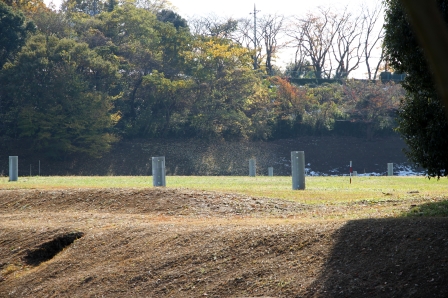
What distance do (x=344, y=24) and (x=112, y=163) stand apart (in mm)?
33463

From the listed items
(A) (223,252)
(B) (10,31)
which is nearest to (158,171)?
(A) (223,252)

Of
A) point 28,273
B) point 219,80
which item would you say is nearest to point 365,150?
point 219,80

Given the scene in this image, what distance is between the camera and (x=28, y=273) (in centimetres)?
1276

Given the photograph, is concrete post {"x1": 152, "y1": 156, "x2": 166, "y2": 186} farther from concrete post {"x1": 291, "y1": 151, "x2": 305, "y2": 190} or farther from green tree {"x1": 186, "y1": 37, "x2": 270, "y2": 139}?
green tree {"x1": 186, "y1": 37, "x2": 270, "y2": 139}

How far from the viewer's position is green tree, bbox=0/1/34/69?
50.2m

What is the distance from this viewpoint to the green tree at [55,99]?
47.1 meters

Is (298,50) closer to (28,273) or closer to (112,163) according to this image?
(112,163)

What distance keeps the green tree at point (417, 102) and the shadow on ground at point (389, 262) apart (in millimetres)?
1714

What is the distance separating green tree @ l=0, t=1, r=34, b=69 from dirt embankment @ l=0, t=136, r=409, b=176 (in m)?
7.87

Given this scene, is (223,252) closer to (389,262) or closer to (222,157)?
(389,262)

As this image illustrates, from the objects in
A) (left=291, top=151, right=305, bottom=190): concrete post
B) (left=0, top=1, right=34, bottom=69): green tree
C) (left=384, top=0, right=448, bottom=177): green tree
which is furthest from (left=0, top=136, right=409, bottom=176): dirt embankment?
(left=384, top=0, right=448, bottom=177): green tree

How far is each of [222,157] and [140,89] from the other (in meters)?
9.55

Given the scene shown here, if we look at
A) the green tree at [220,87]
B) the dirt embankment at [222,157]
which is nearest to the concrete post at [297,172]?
the dirt embankment at [222,157]

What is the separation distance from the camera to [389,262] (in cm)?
896
